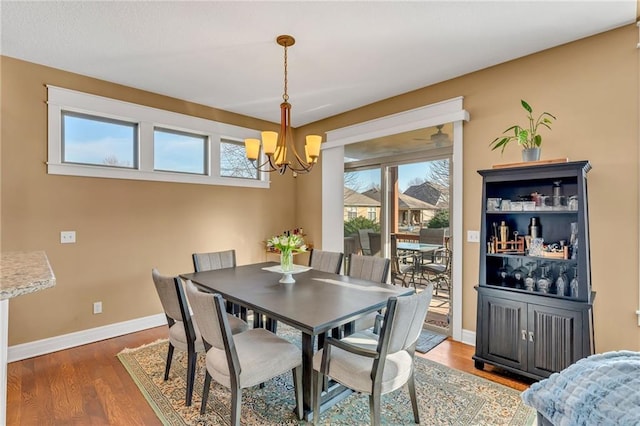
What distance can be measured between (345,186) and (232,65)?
227 cm

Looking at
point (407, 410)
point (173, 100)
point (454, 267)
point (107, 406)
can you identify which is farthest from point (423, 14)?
point (107, 406)

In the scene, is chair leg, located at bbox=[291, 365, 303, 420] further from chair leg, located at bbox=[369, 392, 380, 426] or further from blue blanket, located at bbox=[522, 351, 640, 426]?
blue blanket, located at bbox=[522, 351, 640, 426]

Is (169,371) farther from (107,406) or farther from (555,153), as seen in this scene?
(555,153)

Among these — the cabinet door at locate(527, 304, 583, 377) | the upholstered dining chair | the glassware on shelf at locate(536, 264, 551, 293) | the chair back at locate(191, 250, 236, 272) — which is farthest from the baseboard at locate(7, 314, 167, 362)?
the glassware on shelf at locate(536, 264, 551, 293)

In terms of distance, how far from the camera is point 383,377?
5.84 ft

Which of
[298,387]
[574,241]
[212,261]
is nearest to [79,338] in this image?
[212,261]

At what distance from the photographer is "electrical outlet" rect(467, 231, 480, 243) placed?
126 inches

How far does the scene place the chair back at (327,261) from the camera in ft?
11.0

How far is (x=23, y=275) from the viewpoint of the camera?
1.18 meters

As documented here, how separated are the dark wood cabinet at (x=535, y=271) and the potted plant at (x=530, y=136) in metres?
0.15

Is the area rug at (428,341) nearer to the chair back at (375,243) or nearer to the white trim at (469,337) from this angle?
the white trim at (469,337)

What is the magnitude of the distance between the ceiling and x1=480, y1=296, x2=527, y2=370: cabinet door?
85.8 inches

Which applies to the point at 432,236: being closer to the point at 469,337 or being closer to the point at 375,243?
the point at 375,243

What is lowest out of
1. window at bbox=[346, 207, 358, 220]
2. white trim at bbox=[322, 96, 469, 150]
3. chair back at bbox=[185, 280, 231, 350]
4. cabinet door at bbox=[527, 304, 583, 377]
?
cabinet door at bbox=[527, 304, 583, 377]
